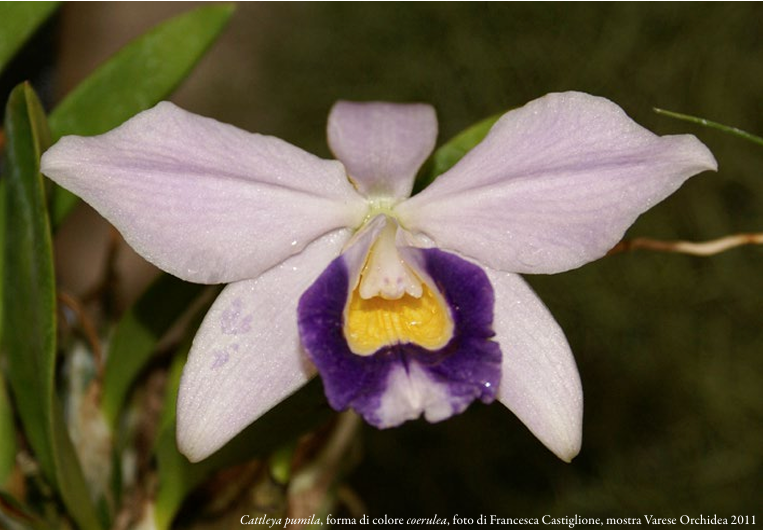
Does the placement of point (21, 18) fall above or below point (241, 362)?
above

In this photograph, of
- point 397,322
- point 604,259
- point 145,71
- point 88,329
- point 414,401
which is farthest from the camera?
point 604,259

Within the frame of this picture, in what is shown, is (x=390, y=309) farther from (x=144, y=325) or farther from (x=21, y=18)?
(x=21, y=18)

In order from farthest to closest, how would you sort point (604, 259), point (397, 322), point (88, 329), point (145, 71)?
point (604, 259) → point (88, 329) → point (145, 71) → point (397, 322)

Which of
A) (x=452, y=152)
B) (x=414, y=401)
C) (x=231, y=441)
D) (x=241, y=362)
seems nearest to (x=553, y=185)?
(x=452, y=152)

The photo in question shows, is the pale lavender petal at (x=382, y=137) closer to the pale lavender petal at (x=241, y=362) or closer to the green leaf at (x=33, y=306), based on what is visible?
the pale lavender petal at (x=241, y=362)

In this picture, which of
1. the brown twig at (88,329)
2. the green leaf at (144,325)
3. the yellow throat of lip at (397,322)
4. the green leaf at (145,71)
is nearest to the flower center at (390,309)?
the yellow throat of lip at (397,322)

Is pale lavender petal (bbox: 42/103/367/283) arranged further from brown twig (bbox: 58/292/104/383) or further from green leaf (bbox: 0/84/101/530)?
brown twig (bbox: 58/292/104/383)

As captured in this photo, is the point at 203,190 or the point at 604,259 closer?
the point at 203,190

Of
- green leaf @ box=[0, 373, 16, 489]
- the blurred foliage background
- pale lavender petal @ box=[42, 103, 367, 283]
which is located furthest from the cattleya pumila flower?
the blurred foliage background
